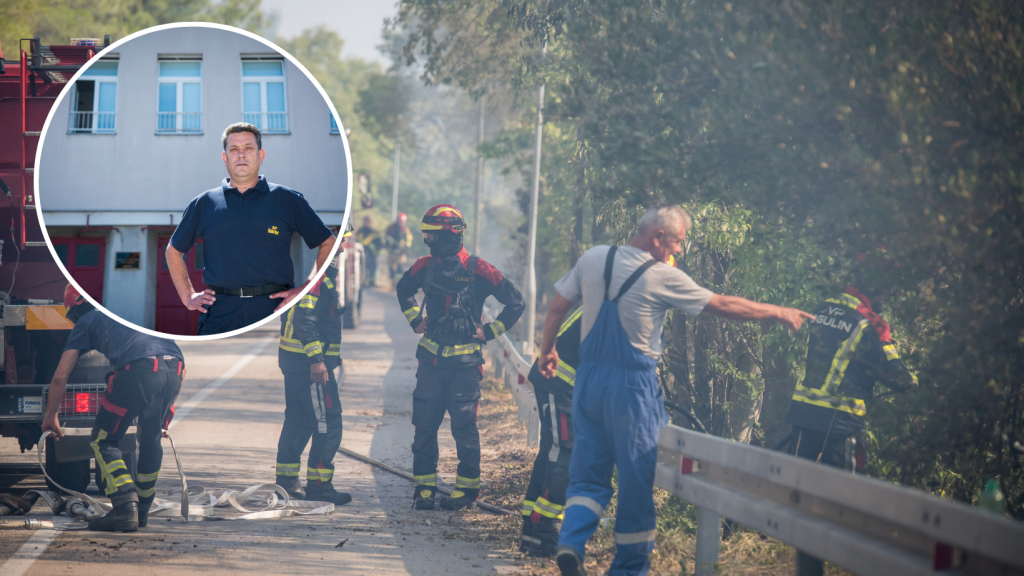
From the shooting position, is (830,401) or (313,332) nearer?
(830,401)

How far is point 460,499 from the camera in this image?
726 cm

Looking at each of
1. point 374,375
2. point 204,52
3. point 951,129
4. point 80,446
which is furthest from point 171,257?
point 374,375

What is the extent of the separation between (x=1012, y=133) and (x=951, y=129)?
0.83ft

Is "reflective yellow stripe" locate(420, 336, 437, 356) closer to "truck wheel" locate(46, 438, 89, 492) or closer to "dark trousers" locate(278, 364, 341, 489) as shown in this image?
"dark trousers" locate(278, 364, 341, 489)

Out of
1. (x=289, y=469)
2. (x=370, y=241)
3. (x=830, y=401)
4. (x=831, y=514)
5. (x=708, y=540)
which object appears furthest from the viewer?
(x=370, y=241)

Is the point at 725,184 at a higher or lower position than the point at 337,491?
higher

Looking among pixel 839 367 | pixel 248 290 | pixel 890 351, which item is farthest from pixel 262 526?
pixel 890 351

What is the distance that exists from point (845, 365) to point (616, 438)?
1469 mm

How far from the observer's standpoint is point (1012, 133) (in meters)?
4.02

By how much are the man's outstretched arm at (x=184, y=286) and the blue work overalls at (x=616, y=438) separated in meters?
2.32

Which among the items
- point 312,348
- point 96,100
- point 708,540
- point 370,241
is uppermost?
point 96,100

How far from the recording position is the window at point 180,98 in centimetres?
345

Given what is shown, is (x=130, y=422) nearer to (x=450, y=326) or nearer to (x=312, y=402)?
(x=312, y=402)

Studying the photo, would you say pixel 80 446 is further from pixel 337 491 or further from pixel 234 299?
pixel 234 299
